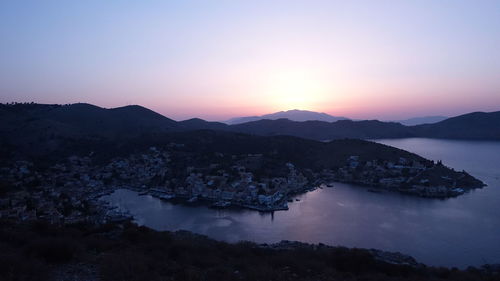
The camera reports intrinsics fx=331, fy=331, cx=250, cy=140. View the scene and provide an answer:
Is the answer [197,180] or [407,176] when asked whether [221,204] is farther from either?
[407,176]

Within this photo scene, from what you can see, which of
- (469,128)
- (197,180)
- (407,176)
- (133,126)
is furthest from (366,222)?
(469,128)

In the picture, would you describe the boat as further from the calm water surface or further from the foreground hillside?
the foreground hillside

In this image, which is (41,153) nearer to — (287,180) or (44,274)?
(287,180)

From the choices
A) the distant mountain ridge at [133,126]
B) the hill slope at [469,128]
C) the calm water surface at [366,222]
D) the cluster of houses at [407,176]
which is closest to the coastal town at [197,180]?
the cluster of houses at [407,176]

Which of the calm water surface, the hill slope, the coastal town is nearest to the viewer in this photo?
the calm water surface

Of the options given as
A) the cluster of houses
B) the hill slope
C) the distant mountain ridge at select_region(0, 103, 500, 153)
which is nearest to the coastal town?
the cluster of houses
